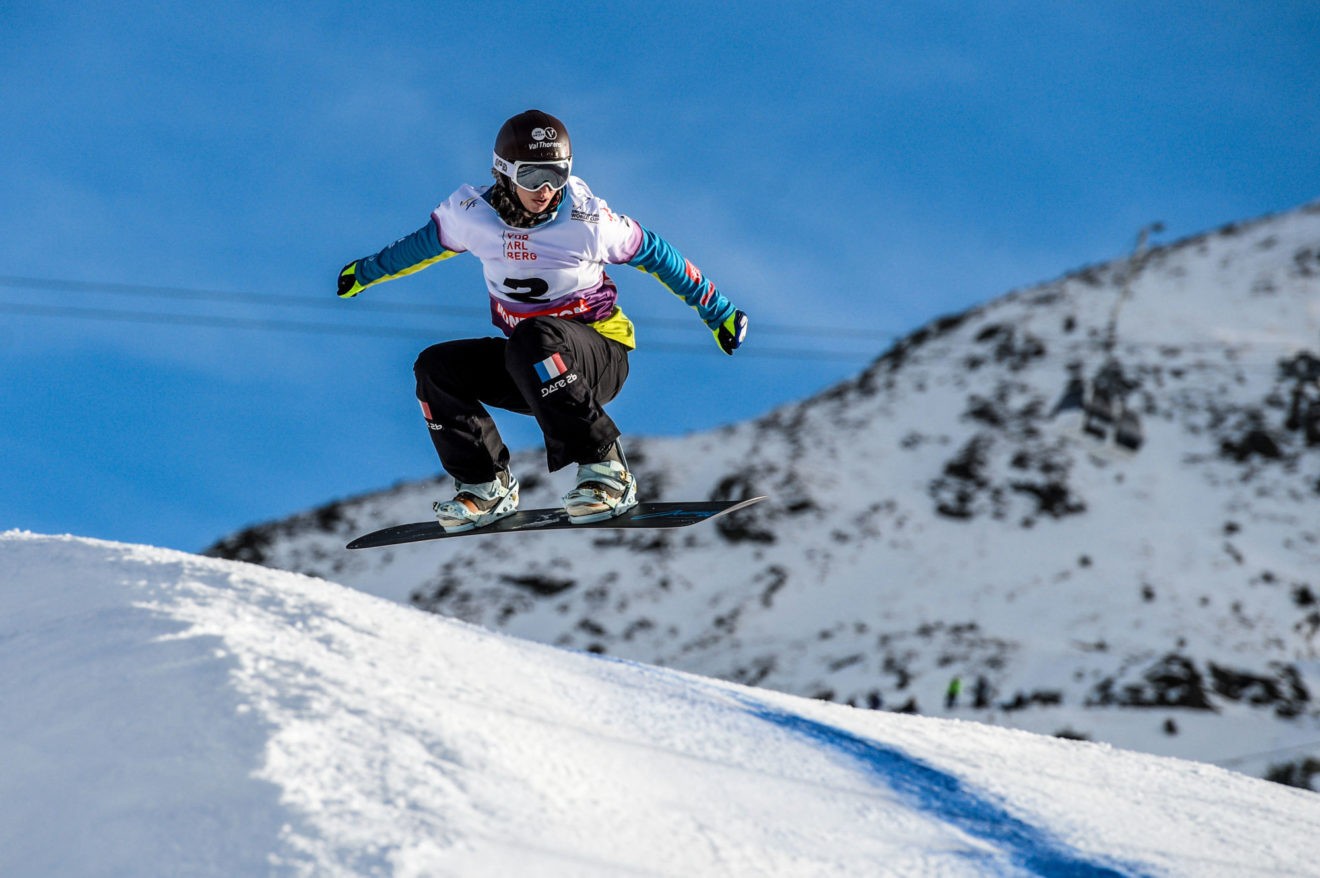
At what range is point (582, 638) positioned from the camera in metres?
22.8

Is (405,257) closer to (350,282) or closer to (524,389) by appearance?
(350,282)

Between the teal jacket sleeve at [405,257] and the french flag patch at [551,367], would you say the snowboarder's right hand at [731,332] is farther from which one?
the teal jacket sleeve at [405,257]

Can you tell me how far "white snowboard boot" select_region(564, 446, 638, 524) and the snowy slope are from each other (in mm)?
842

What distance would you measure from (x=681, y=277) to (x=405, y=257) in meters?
1.41

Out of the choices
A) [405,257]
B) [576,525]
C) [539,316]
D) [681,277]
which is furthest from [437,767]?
[681,277]

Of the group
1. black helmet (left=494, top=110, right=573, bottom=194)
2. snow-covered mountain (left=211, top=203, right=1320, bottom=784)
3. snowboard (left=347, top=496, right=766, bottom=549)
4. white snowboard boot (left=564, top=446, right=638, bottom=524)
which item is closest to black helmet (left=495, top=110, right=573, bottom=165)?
black helmet (left=494, top=110, right=573, bottom=194)

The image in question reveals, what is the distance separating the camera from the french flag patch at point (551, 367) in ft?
18.6

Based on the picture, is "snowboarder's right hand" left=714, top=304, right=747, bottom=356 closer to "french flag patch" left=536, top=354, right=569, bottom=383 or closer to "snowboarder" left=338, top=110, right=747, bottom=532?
"snowboarder" left=338, top=110, right=747, bottom=532

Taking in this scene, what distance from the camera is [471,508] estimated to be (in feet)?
21.1

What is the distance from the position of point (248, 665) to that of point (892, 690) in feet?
51.0

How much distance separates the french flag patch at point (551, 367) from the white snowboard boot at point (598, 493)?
579 millimetres

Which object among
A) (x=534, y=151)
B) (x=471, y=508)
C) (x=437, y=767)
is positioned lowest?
(x=437, y=767)

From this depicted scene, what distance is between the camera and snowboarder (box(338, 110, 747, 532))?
564 centimetres

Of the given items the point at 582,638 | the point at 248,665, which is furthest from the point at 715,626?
the point at 248,665
